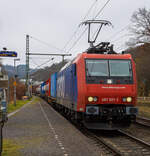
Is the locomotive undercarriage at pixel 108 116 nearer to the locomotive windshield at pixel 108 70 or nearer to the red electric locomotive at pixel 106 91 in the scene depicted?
the red electric locomotive at pixel 106 91

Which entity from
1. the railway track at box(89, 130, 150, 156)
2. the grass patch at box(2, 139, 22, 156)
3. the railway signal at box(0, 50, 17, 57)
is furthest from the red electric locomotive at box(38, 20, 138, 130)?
the railway signal at box(0, 50, 17, 57)

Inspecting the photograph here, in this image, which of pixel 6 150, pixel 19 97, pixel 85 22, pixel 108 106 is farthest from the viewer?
pixel 19 97

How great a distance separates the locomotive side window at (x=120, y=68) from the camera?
10.7 m

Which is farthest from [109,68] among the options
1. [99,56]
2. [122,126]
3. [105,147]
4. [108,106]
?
[105,147]

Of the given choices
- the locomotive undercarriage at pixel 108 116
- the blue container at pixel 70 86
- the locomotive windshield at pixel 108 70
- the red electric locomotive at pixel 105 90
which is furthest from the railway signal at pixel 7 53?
the locomotive undercarriage at pixel 108 116

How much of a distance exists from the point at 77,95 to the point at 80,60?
134 cm

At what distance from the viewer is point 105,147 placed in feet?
26.5

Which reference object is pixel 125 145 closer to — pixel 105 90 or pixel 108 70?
pixel 105 90

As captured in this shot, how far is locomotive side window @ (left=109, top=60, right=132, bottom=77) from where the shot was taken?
10.7 metres

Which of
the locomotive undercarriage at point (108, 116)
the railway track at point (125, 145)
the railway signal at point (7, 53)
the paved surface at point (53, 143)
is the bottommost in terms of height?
the railway track at point (125, 145)

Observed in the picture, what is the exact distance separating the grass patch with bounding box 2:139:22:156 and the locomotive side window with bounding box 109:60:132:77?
432 cm

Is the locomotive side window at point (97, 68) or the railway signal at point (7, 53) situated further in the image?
the railway signal at point (7, 53)

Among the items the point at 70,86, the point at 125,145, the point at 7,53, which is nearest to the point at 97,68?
the point at 70,86

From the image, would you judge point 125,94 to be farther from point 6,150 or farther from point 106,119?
point 6,150
